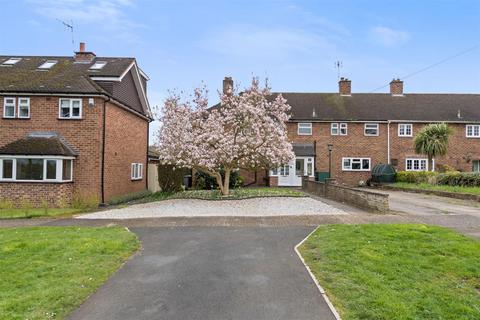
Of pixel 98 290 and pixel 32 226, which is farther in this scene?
pixel 32 226

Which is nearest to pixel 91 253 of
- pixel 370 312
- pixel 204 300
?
pixel 204 300

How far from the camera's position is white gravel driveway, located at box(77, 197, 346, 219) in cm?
1338

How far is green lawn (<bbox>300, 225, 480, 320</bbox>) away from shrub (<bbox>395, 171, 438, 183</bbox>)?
18365 millimetres

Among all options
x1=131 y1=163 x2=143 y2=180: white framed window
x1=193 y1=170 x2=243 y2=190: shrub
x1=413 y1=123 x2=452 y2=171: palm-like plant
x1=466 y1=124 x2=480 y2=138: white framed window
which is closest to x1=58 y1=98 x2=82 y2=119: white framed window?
x1=131 y1=163 x2=143 y2=180: white framed window

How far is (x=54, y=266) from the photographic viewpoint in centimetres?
655

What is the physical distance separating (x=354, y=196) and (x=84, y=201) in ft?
40.5

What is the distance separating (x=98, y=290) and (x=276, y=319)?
9.35 ft

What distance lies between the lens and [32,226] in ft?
36.8

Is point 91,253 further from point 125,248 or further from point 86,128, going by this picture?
point 86,128

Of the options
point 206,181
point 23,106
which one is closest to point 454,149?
point 206,181

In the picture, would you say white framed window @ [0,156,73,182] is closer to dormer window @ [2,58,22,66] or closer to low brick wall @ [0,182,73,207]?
low brick wall @ [0,182,73,207]

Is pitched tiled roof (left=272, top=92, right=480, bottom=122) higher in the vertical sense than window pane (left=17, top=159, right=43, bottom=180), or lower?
higher

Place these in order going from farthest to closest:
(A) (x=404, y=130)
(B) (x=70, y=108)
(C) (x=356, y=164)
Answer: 1. (A) (x=404, y=130)
2. (C) (x=356, y=164)
3. (B) (x=70, y=108)

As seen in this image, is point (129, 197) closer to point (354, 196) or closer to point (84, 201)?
point (84, 201)
